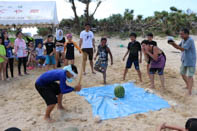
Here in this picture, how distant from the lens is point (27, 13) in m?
9.38

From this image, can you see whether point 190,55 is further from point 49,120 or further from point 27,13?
point 27,13

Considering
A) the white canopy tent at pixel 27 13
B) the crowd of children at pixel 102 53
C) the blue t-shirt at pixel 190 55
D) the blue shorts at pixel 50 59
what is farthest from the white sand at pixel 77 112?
the white canopy tent at pixel 27 13

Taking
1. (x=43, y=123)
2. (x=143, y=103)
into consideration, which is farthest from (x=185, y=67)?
(x=43, y=123)

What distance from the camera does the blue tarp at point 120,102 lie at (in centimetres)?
368

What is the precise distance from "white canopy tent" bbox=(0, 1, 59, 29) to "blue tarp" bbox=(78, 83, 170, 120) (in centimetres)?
573

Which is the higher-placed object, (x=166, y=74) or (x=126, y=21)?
(x=126, y=21)

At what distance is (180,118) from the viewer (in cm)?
Result: 339

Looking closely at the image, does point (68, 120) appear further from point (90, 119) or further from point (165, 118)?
point (165, 118)

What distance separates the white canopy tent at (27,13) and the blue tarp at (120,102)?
5.73m

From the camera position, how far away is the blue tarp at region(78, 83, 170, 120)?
12.1ft

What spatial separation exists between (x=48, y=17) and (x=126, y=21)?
41.1 feet

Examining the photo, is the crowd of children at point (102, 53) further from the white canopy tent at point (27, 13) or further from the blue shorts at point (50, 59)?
the white canopy tent at point (27, 13)

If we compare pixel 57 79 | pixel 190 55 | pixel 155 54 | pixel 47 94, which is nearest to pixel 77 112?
pixel 47 94

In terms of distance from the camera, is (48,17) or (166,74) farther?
(48,17)
